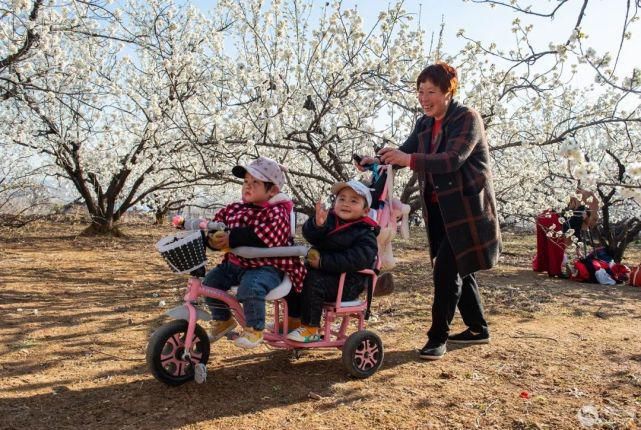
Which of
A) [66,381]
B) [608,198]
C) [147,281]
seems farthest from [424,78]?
[608,198]

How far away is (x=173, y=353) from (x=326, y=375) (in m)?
0.93

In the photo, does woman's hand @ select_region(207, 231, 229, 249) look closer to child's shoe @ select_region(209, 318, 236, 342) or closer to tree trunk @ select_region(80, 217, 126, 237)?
child's shoe @ select_region(209, 318, 236, 342)

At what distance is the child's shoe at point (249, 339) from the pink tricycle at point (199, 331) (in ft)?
0.39

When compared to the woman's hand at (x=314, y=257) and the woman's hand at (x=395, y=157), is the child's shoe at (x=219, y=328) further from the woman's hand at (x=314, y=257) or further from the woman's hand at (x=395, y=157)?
the woman's hand at (x=395, y=157)

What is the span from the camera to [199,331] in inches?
119

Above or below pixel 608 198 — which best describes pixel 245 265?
below

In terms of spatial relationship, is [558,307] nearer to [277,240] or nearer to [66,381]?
[277,240]

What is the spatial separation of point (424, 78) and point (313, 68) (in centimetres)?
383

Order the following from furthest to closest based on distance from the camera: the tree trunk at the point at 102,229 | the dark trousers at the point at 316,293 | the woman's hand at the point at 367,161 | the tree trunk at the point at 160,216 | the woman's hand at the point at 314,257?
the tree trunk at the point at 160,216
the tree trunk at the point at 102,229
the woman's hand at the point at 367,161
the dark trousers at the point at 316,293
the woman's hand at the point at 314,257

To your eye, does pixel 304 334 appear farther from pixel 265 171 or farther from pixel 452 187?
pixel 452 187

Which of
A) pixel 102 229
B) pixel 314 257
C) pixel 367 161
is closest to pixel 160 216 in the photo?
pixel 102 229

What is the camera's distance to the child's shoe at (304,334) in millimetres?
3207

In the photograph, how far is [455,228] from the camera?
346 cm

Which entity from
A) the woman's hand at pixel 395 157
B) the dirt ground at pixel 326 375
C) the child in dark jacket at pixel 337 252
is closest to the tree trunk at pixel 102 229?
the dirt ground at pixel 326 375
